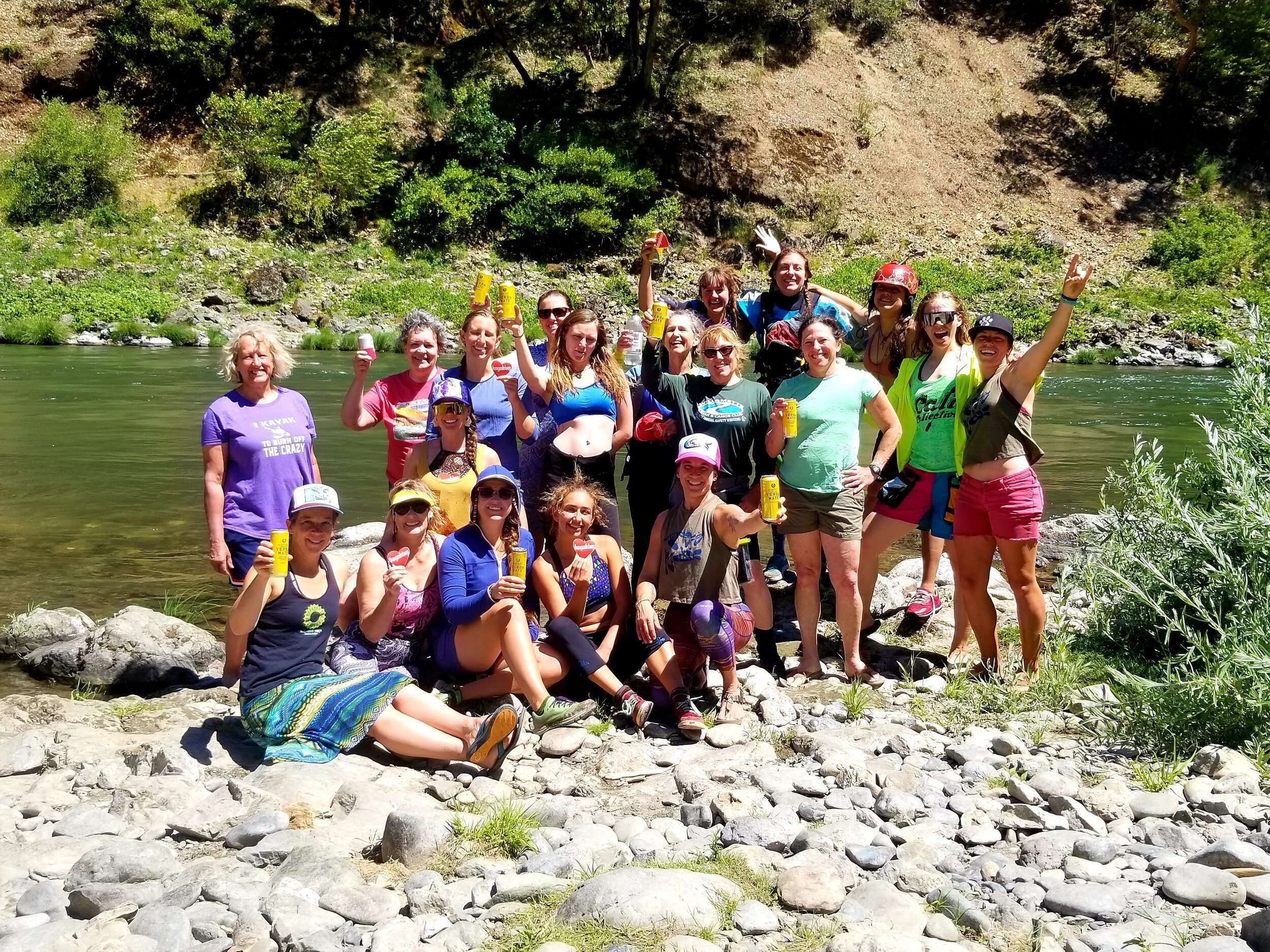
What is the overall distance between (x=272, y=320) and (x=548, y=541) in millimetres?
24238

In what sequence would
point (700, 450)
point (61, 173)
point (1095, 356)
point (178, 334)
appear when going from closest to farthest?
point (700, 450) → point (178, 334) → point (1095, 356) → point (61, 173)

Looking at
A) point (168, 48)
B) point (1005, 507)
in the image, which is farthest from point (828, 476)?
point (168, 48)

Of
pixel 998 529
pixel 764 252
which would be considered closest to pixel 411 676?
pixel 998 529

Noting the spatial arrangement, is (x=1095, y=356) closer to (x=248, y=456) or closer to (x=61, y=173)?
(x=248, y=456)

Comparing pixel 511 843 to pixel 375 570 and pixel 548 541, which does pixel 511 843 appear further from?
pixel 548 541

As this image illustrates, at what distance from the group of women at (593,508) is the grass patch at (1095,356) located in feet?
77.1

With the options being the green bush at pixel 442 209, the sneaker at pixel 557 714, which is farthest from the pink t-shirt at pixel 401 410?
the green bush at pixel 442 209

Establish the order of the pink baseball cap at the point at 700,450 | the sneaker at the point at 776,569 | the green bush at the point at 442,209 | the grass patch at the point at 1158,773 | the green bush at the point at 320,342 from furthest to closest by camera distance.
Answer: the green bush at the point at 442,209 → the green bush at the point at 320,342 → the sneaker at the point at 776,569 → the pink baseball cap at the point at 700,450 → the grass patch at the point at 1158,773

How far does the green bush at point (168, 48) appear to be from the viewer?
37.6 m

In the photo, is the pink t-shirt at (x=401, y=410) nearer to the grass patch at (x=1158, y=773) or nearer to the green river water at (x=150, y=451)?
the green river water at (x=150, y=451)

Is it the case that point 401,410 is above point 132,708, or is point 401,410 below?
above

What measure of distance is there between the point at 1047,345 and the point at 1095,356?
24.7m

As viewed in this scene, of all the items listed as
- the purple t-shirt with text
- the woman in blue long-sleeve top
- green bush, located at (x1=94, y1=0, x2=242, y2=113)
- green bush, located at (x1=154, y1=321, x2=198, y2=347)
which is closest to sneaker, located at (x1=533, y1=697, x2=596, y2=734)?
the woman in blue long-sleeve top

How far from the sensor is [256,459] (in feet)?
16.7
